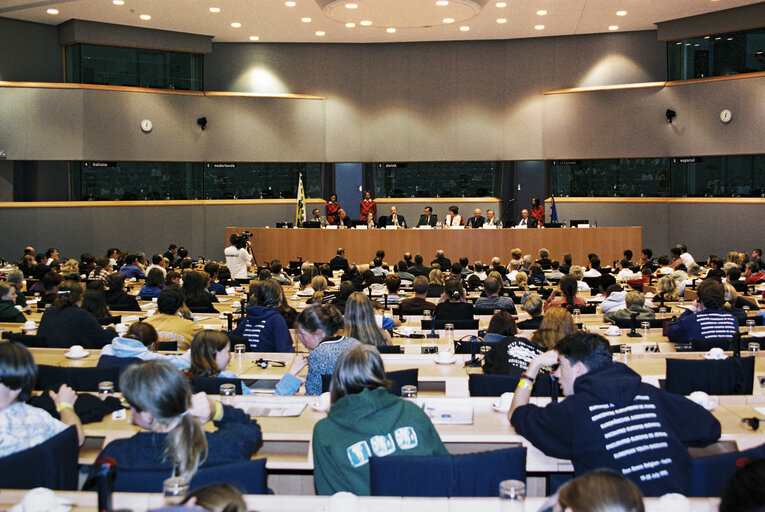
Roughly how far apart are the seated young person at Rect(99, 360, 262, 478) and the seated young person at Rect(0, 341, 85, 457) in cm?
43

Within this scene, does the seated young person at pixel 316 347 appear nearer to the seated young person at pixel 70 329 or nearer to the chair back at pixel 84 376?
the chair back at pixel 84 376

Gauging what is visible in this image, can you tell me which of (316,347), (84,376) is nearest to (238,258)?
(84,376)

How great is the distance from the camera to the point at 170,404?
121 inches

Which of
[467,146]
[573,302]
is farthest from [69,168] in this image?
[573,302]

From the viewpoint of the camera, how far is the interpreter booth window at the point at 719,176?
1800cm

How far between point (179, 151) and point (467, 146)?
7.09 metres

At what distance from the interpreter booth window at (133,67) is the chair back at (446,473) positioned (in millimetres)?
17331

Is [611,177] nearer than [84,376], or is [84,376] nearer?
[84,376]

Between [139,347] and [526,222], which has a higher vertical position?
[526,222]

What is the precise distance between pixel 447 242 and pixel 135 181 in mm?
7379

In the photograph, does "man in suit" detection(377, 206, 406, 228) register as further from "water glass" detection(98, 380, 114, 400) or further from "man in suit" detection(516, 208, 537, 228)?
"water glass" detection(98, 380, 114, 400)

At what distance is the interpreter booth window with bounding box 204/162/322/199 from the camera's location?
66.5ft

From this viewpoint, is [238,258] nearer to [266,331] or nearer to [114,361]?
[266,331]

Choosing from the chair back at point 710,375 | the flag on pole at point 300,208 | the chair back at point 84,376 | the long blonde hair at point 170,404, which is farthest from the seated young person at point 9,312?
the flag on pole at point 300,208
